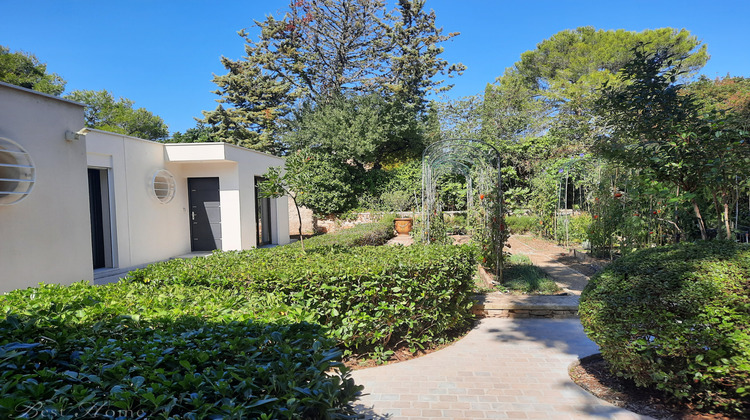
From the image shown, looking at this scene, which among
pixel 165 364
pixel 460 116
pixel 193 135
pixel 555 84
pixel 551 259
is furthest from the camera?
pixel 193 135

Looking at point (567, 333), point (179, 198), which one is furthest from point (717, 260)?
point (179, 198)

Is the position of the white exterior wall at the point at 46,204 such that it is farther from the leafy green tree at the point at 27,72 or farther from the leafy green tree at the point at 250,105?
the leafy green tree at the point at 27,72

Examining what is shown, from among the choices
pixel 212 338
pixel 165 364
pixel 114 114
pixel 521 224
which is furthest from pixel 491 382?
pixel 114 114

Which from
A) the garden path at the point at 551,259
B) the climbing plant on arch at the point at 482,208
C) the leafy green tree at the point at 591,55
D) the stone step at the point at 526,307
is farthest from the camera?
the leafy green tree at the point at 591,55

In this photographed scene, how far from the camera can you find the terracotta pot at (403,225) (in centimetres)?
1456

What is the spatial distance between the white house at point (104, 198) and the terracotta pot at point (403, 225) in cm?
421

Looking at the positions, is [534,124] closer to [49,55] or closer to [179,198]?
[179,198]

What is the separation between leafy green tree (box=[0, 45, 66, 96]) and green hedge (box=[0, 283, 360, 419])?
2371 cm

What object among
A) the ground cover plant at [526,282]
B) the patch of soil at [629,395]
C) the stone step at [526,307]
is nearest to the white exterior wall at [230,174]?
the ground cover plant at [526,282]

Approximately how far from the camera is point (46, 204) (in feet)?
16.5

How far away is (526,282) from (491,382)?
10.4 feet

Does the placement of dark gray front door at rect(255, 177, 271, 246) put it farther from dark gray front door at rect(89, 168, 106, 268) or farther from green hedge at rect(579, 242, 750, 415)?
green hedge at rect(579, 242, 750, 415)

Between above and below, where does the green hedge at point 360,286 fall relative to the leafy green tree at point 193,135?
below

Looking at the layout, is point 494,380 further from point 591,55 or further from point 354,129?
point 591,55
